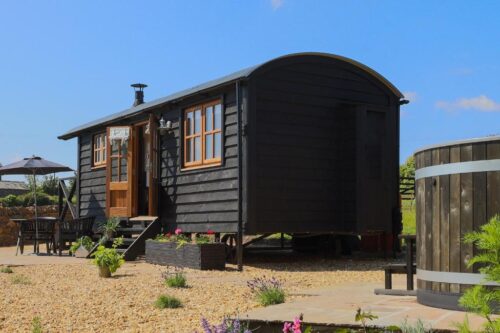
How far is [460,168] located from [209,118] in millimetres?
7596

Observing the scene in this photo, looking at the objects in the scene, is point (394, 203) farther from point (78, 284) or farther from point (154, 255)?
point (78, 284)

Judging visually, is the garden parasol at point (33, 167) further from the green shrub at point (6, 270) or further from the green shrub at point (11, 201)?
the green shrub at point (11, 201)

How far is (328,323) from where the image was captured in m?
4.05

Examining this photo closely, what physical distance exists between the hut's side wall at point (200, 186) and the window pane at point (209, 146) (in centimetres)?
26

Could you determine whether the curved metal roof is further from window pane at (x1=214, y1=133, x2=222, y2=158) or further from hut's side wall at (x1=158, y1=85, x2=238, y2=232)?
window pane at (x1=214, y1=133, x2=222, y2=158)

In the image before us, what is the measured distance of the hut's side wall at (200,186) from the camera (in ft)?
36.4

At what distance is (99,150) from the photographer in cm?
1623

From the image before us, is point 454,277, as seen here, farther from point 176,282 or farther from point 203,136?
point 203,136

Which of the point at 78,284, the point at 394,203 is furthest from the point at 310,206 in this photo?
the point at 78,284

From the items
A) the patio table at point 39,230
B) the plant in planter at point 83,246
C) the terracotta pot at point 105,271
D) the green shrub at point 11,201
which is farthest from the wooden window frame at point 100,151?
the green shrub at point 11,201

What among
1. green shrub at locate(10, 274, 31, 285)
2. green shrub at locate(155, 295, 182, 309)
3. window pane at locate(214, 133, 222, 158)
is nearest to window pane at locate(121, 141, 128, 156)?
window pane at locate(214, 133, 222, 158)

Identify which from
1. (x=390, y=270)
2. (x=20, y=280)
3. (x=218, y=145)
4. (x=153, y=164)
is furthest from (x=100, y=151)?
(x=390, y=270)

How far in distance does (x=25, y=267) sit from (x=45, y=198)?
17783mm

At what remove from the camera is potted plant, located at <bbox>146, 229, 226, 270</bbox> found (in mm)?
10125
